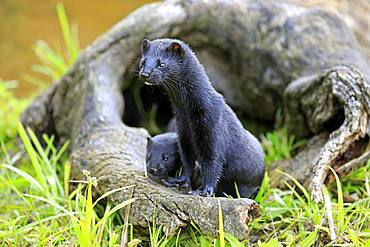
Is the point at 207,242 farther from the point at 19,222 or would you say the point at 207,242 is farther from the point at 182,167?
the point at 19,222

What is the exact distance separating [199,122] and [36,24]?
8.76 metres

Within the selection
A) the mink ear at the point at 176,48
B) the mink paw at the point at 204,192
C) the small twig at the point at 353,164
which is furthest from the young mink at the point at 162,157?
the small twig at the point at 353,164

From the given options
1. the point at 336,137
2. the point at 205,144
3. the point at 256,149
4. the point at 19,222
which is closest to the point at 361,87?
the point at 336,137

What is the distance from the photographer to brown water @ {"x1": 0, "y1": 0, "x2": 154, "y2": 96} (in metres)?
11.6

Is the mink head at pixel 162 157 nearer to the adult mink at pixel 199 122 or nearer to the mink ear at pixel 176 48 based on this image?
the adult mink at pixel 199 122

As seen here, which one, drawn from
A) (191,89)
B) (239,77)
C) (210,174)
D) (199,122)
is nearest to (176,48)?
(191,89)

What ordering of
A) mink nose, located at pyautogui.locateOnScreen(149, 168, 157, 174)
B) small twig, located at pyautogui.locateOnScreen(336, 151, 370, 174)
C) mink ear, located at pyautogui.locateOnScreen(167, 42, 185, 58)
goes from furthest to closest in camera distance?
small twig, located at pyautogui.locateOnScreen(336, 151, 370, 174) < mink nose, located at pyautogui.locateOnScreen(149, 168, 157, 174) < mink ear, located at pyautogui.locateOnScreen(167, 42, 185, 58)

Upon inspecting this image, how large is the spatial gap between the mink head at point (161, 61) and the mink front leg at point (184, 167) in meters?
0.49

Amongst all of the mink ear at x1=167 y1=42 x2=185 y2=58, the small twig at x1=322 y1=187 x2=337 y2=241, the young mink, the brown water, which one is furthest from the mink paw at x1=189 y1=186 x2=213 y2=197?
the brown water

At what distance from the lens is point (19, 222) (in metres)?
4.43

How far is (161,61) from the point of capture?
3.68 meters

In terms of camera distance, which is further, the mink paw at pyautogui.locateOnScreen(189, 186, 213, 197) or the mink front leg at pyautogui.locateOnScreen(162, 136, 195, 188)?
the mink front leg at pyautogui.locateOnScreen(162, 136, 195, 188)

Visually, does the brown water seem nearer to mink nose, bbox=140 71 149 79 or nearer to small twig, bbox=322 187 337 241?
mink nose, bbox=140 71 149 79

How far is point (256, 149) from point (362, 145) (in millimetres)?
932
